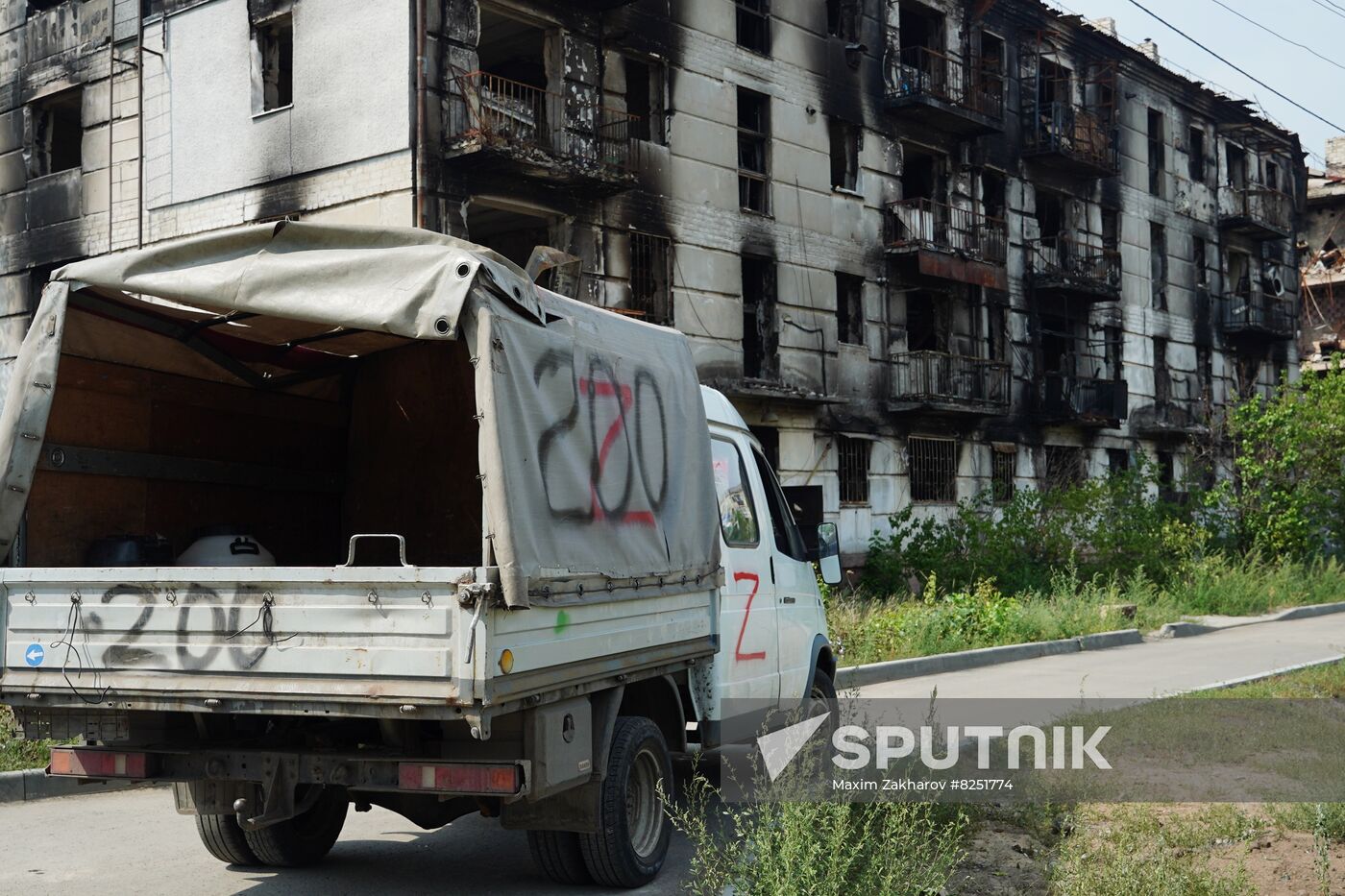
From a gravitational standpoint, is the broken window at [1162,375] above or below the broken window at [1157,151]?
below

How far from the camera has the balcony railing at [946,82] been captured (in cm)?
2734

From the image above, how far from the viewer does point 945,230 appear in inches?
1118

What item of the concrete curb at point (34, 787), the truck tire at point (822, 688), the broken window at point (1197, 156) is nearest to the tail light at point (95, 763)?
the concrete curb at point (34, 787)

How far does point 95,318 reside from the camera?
6.91 metres

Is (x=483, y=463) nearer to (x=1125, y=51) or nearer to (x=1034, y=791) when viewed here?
(x=1034, y=791)

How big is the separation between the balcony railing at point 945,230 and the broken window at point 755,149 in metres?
3.67

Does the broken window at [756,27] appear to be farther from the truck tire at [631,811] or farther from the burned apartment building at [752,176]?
the truck tire at [631,811]

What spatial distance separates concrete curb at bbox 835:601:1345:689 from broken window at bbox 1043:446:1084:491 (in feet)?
31.1

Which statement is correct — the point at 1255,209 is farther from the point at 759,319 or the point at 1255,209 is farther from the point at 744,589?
the point at 744,589

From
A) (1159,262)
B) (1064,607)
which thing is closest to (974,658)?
Answer: (1064,607)

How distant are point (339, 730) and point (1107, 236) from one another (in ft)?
107

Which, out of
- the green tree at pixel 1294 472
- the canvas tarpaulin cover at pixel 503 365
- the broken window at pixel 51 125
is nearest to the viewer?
the canvas tarpaulin cover at pixel 503 365

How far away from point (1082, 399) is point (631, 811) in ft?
91.5

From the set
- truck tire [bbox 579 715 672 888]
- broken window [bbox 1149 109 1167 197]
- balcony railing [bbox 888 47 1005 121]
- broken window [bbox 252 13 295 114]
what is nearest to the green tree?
balcony railing [bbox 888 47 1005 121]
